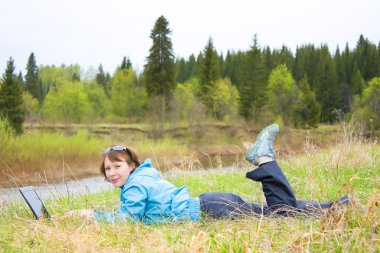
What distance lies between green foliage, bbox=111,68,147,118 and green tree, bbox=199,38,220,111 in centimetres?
549

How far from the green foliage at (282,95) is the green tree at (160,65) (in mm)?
9681

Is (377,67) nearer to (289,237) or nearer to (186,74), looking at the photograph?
(186,74)

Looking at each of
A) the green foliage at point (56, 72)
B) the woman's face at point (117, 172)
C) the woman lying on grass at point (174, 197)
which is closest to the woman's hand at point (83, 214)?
the woman lying on grass at point (174, 197)

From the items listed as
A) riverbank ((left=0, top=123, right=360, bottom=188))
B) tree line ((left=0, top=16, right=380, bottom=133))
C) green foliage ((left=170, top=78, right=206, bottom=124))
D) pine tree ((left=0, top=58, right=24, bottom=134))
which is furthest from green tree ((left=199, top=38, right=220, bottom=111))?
pine tree ((left=0, top=58, right=24, bottom=134))

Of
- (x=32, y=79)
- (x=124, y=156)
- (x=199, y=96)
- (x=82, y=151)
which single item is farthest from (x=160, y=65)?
(x=124, y=156)

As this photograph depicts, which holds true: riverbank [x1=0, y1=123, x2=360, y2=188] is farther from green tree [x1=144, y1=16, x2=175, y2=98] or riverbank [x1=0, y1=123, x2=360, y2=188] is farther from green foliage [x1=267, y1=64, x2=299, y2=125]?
green foliage [x1=267, y1=64, x2=299, y2=125]

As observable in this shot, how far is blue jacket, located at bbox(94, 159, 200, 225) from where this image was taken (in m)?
3.44

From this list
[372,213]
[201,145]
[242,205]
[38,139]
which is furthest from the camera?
[201,145]

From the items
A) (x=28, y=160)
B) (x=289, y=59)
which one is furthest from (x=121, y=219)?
(x=289, y=59)

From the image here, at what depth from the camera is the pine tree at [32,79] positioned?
46.5 m

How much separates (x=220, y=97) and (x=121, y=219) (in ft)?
123

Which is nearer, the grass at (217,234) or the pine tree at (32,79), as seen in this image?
the grass at (217,234)

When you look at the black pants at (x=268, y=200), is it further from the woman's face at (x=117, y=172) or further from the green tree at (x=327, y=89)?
the green tree at (x=327, y=89)

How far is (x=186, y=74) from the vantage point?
68.5m
